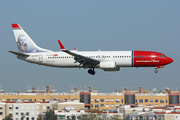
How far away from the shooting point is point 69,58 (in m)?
81.1

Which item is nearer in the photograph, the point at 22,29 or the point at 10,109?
the point at 22,29

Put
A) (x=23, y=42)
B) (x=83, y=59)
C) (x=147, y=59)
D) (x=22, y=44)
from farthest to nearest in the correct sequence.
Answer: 1. (x=23, y=42)
2. (x=22, y=44)
3. (x=83, y=59)
4. (x=147, y=59)

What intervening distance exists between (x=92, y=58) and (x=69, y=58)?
4521 mm

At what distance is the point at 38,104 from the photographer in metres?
147

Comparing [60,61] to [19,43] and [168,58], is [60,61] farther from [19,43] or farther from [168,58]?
[168,58]

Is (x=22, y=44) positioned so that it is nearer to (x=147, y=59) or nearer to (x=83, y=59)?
(x=83, y=59)

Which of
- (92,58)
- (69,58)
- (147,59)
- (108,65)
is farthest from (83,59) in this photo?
(147,59)

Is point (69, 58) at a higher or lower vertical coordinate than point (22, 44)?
lower

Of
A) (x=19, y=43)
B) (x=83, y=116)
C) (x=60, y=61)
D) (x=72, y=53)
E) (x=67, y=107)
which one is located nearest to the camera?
(x=72, y=53)

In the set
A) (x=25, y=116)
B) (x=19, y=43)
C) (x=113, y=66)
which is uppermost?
(x=19, y=43)

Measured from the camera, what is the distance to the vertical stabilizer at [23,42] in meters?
86.4

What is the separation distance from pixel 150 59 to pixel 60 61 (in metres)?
17.3

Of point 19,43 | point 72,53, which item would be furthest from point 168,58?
point 19,43

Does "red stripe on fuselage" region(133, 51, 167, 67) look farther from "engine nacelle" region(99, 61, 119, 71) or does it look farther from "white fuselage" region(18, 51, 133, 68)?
"engine nacelle" region(99, 61, 119, 71)
